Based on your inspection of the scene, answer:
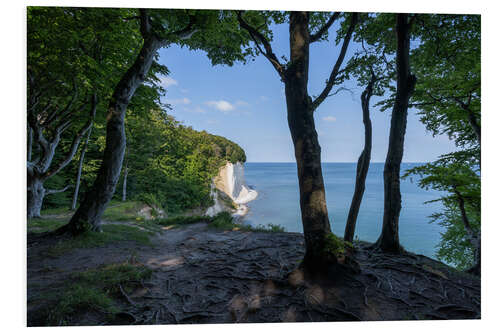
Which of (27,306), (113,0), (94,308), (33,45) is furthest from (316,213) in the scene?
(33,45)

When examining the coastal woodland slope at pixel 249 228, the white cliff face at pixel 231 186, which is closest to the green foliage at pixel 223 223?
the coastal woodland slope at pixel 249 228

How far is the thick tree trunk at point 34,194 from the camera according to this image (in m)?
5.41

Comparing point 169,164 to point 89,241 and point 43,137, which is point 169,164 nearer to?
point 43,137

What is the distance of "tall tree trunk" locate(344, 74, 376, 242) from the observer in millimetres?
4105

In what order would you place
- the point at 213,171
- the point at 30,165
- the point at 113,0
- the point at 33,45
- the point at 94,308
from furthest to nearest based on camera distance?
the point at 213,171
the point at 30,165
the point at 33,45
the point at 113,0
the point at 94,308

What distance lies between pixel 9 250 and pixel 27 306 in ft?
2.65

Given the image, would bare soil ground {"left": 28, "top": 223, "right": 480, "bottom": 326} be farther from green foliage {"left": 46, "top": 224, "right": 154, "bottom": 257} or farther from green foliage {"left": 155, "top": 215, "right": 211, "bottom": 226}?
green foliage {"left": 155, "top": 215, "right": 211, "bottom": 226}

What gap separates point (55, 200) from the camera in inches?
400

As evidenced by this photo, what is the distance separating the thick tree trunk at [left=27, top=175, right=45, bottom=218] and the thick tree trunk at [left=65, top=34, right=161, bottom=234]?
289cm

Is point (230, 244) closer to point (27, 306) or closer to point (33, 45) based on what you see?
point (27, 306)

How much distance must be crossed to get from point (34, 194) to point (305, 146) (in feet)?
24.1

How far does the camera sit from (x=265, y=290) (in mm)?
2307

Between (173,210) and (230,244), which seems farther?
(173,210)

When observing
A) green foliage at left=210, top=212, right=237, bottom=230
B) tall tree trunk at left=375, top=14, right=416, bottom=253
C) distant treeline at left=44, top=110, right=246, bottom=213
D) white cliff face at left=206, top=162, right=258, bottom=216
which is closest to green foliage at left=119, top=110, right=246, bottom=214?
distant treeline at left=44, top=110, right=246, bottom=213
